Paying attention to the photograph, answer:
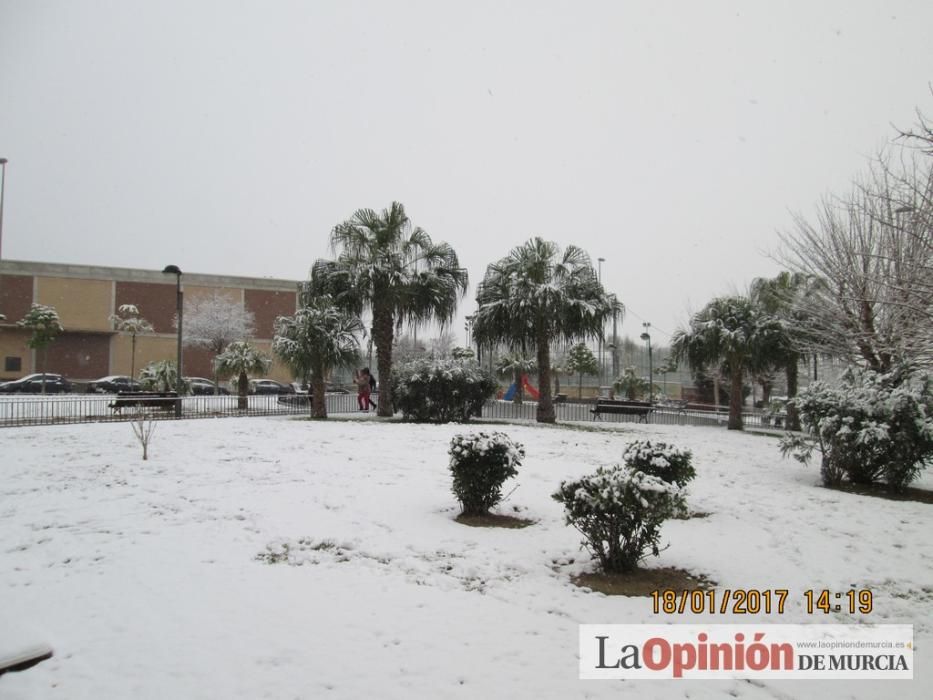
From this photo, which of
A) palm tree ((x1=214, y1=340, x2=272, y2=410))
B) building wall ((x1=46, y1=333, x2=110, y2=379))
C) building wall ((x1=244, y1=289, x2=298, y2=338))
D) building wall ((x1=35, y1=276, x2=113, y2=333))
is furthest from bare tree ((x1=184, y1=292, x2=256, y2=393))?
palm tree ((x1=214, y1=340, x2=272, y2=410))

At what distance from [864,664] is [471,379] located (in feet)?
49.9

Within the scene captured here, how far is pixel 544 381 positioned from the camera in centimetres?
2067

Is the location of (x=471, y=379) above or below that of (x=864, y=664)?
above

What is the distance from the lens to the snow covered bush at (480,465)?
747cm

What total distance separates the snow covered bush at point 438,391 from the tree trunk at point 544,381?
2278mm

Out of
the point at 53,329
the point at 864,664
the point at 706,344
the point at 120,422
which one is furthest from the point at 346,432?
the point at 53,329

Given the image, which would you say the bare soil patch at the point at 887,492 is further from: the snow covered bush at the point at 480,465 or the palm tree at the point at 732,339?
the palm tree at the point at 732,339

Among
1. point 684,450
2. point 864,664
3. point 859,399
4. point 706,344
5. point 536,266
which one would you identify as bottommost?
point 864,664

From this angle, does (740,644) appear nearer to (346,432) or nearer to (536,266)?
(346,432)

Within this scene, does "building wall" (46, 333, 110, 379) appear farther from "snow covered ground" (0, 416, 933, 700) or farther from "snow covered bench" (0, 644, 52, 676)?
"snow covered bench" (0, 644, 52, 676)

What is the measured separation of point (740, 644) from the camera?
4.27 meters

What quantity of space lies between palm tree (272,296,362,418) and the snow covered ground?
8.43 meters

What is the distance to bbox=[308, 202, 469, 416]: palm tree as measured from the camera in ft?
66.2

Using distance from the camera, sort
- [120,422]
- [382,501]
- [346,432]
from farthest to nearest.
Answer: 1. [120,422]
2. [346,432]
3. [382,501]
